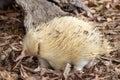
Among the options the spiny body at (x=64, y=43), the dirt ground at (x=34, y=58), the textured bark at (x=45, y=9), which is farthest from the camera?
the textured bark at (x=45, y=9)

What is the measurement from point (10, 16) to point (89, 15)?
88 centimetres

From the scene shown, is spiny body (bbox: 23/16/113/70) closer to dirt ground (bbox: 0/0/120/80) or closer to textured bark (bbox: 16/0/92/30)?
dirt ground (bbox: 0/0/120/80)

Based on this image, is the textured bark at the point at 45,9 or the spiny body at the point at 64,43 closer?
the spiny body at the point at 64,43

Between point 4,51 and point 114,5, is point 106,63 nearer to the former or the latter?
point 4,51

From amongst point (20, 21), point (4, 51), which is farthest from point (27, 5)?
point (4, 51)

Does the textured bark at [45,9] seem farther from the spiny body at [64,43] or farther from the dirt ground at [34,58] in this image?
the spiny body at [64,43]

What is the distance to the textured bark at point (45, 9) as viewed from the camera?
3961 millimetres

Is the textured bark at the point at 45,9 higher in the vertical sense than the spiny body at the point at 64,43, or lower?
higher

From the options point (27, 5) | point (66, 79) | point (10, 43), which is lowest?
point (66, 79)

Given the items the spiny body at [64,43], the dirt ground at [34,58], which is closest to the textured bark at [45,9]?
the dirt ground at [34,58]

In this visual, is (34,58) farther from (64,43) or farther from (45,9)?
(45,9)

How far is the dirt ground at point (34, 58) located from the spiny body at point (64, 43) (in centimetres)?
12

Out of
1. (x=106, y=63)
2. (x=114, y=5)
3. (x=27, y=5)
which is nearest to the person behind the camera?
(x=106, y=63)

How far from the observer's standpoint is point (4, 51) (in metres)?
3.73
